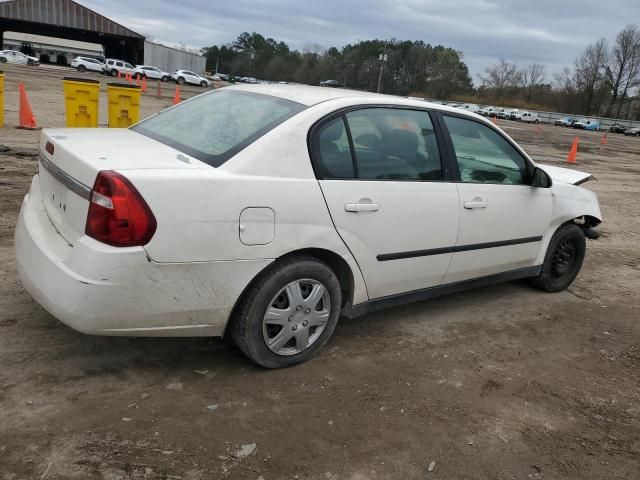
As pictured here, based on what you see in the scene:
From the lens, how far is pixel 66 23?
64.6m

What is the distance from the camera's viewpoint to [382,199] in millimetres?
3463

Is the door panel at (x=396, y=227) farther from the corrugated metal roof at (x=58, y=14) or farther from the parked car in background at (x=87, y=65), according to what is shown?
the corrugated metal roof at (x=58, y=14)

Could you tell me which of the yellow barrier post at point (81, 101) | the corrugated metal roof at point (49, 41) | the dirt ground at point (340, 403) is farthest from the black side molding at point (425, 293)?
the corrugated metal roof at point (49, 41)

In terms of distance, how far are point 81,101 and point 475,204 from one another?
8.56 m

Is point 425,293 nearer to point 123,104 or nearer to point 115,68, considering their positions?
point 123,104

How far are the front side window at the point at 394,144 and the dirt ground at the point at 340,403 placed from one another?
1.16m

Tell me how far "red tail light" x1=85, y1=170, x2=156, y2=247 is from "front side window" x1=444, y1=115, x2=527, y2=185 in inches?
90.6

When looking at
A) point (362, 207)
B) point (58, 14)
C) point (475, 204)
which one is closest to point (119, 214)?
point (362, 207)

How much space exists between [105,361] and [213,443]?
39.1 inches

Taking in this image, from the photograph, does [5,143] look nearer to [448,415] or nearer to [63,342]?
[63,342]

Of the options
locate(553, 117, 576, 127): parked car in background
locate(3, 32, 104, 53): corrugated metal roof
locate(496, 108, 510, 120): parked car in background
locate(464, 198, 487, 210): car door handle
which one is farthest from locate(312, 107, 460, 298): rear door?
locate(3, 32, 104, 53): corrugated metal roof

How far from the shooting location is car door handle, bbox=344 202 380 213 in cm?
330

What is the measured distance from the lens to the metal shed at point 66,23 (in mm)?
62812

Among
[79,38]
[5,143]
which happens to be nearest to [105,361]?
[5,143]
